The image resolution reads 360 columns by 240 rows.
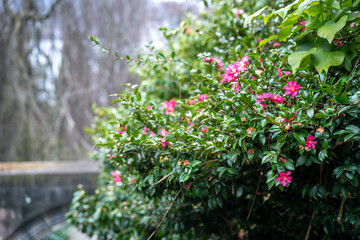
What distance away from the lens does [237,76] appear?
904 mm

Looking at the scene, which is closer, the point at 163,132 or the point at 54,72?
the point at 163,132

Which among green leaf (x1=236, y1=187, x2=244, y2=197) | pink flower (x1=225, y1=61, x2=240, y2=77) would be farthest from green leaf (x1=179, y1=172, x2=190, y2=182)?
pink flower (x1=225, y1=61, x2=240, y2=77)

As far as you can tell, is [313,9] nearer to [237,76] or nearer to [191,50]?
[237,76]

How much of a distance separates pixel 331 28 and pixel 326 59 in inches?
3.1

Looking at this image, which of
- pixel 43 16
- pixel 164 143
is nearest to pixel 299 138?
pixel 164 143

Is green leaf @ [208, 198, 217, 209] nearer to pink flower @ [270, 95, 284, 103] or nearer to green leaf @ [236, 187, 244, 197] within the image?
green leaf @ [236, 187, 244, 197]

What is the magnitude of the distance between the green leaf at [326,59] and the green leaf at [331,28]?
5cm

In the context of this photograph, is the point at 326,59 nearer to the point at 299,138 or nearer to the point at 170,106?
the point at 299,138

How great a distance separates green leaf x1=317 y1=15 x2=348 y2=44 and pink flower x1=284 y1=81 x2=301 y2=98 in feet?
0.50

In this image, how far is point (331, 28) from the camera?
0.74 meters

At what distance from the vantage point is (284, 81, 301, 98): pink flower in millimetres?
842

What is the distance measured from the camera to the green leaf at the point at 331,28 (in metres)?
0.73

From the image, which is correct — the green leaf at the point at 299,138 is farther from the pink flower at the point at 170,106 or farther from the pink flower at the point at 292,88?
the pink flower at the point at 170,106

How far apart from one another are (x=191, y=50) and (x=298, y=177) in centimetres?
116
